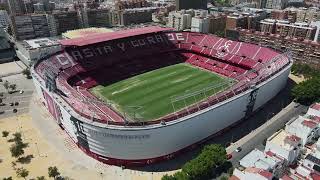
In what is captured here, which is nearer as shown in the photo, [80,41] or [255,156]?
[255,156]

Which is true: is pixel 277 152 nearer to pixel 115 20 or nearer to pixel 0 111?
pixel 0 111

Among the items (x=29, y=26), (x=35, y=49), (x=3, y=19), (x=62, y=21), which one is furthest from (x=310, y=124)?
(x=3, y=19)

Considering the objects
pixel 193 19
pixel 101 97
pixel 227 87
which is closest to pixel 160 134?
pixel 101 97

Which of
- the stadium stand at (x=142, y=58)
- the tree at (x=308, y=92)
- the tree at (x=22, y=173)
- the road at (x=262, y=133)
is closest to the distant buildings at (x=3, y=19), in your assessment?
the stadium stand at (x=142, y=58)

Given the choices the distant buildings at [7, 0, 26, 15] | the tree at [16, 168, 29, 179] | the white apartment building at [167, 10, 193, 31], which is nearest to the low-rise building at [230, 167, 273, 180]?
the tree at [16, 168, 29, 179]

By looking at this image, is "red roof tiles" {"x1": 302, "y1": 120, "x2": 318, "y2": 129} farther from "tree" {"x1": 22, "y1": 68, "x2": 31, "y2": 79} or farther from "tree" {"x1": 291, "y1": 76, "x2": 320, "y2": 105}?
"tree" {"x1": 22, "y1": 68, "x2": 31, "y2": 79}
